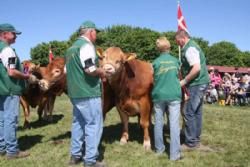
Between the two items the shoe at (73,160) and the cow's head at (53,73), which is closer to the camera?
the shoe at (73,160)

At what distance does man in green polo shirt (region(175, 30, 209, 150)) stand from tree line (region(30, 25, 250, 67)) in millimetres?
49765

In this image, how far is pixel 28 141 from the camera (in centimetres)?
886

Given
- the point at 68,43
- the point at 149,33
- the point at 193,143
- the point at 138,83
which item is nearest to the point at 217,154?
the point at 193,143

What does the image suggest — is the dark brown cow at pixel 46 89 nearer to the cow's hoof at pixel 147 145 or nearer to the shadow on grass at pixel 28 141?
the shadow on grass at pixel 28 141

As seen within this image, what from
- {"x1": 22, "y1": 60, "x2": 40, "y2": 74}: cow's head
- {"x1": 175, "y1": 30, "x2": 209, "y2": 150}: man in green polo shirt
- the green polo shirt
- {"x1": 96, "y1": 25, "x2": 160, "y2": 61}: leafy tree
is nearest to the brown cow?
{"x1": 175, "y1": 30, "x2": 209, "y2": 150}: man in green polo shirt

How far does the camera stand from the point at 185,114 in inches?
311

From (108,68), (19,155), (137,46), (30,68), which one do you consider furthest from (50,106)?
(137,46)

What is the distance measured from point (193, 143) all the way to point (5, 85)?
4092 mm

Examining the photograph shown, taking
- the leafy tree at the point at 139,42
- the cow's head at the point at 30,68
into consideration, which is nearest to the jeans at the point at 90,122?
the cow's head at the point at 30,68

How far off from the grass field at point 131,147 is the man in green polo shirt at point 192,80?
485mm

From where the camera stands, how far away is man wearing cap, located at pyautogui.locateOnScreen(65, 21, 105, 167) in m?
Result: 6.13

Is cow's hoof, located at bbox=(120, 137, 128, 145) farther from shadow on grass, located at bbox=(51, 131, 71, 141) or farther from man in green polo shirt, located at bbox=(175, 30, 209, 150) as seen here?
shadow on grass, located at bbox=(51, 131, 71, 141)

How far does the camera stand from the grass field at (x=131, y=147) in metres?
6.90

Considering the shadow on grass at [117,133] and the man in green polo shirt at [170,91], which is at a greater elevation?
the man in green polo shirt at [170,91]
